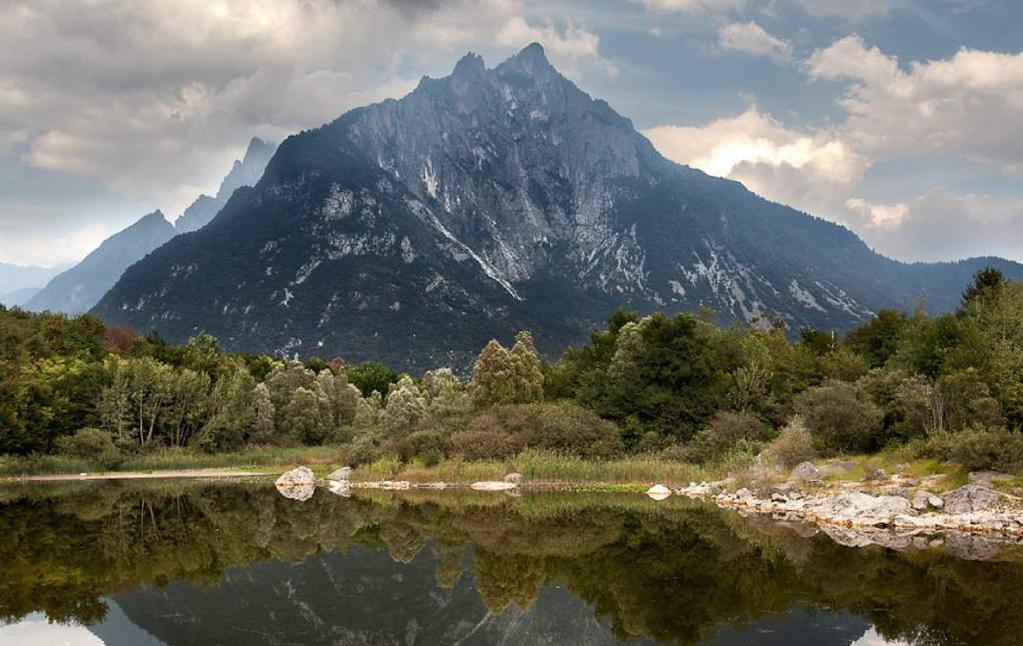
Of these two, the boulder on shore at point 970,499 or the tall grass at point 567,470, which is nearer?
the boulder on shore at point 970,499

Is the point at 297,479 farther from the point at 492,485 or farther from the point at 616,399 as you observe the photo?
the point at 616,399

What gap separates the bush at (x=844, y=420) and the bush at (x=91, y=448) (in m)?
52.9

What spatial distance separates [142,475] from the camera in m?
60.1

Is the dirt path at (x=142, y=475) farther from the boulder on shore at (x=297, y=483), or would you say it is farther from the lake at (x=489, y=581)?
the lake at (x=489, y=581)

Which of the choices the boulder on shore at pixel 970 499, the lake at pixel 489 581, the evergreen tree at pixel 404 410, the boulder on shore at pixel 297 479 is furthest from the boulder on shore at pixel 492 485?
the boulder on shore at pixel 970 499

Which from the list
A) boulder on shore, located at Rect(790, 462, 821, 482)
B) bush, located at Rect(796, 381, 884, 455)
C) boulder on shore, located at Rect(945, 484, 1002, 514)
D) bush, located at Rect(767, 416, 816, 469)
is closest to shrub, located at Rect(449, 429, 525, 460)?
bush, located at Rect(767, 416, 816, 469)

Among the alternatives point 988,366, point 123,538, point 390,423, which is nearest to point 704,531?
point 988,366

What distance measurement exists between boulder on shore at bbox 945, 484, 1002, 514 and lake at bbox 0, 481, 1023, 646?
134 inches

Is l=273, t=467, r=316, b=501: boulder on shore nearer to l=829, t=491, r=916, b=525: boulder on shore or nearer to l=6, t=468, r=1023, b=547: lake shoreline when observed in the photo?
l=6, t=468, r=1023, b=547: lake shoreline

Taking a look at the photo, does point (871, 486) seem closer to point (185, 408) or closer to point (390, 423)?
point (390, 423)

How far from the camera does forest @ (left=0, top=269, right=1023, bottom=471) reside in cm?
3944

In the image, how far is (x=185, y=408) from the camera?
230 ft

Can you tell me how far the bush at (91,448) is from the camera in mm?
60344

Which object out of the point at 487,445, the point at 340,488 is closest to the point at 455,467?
the point at 487,445
